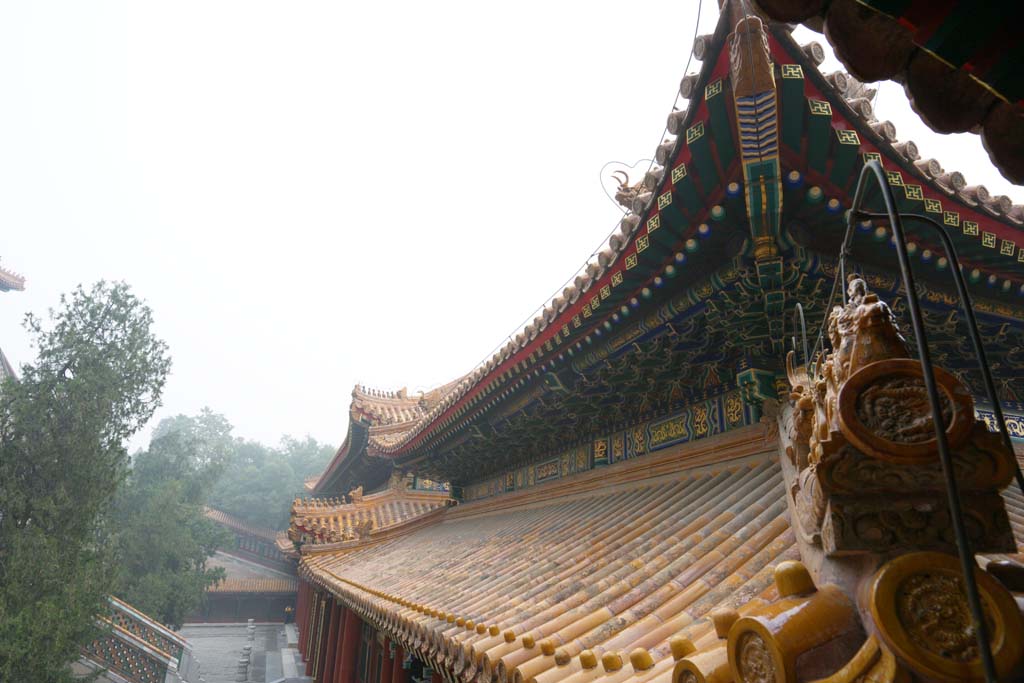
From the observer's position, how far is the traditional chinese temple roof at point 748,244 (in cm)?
265

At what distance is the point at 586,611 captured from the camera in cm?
283

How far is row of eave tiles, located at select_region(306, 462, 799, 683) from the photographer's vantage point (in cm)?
232

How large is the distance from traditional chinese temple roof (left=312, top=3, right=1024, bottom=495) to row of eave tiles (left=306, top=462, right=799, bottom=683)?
2.79 ft

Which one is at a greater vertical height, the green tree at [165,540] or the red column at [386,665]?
the green tree at [165,540]

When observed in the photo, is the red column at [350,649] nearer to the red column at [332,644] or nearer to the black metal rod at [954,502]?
the red column at [332,644]

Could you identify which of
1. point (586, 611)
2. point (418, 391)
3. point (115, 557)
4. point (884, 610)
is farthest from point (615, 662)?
point (418, 391)

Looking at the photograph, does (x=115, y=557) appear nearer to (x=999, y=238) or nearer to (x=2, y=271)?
(x=999, y=238)

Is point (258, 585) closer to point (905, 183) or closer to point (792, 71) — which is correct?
point (905, 183)

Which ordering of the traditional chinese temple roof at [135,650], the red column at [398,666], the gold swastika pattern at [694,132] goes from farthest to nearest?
the traditional chinese temple roof at [135,650]
the red column at [398,666]
the gold swastika pattern at [694,132]

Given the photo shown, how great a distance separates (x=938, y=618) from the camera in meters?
1.01

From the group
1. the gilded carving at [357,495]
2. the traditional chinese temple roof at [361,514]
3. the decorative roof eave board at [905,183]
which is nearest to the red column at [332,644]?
the traditional chinese temple roof at [361,514]

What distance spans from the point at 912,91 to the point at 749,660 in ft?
4.36

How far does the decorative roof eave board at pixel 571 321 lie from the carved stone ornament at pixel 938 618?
2.25m

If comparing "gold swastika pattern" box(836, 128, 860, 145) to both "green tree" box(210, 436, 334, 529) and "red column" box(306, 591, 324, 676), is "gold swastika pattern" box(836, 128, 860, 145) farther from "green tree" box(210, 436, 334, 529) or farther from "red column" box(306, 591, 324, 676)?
"green tree" box(210, 436, 334, 529)
